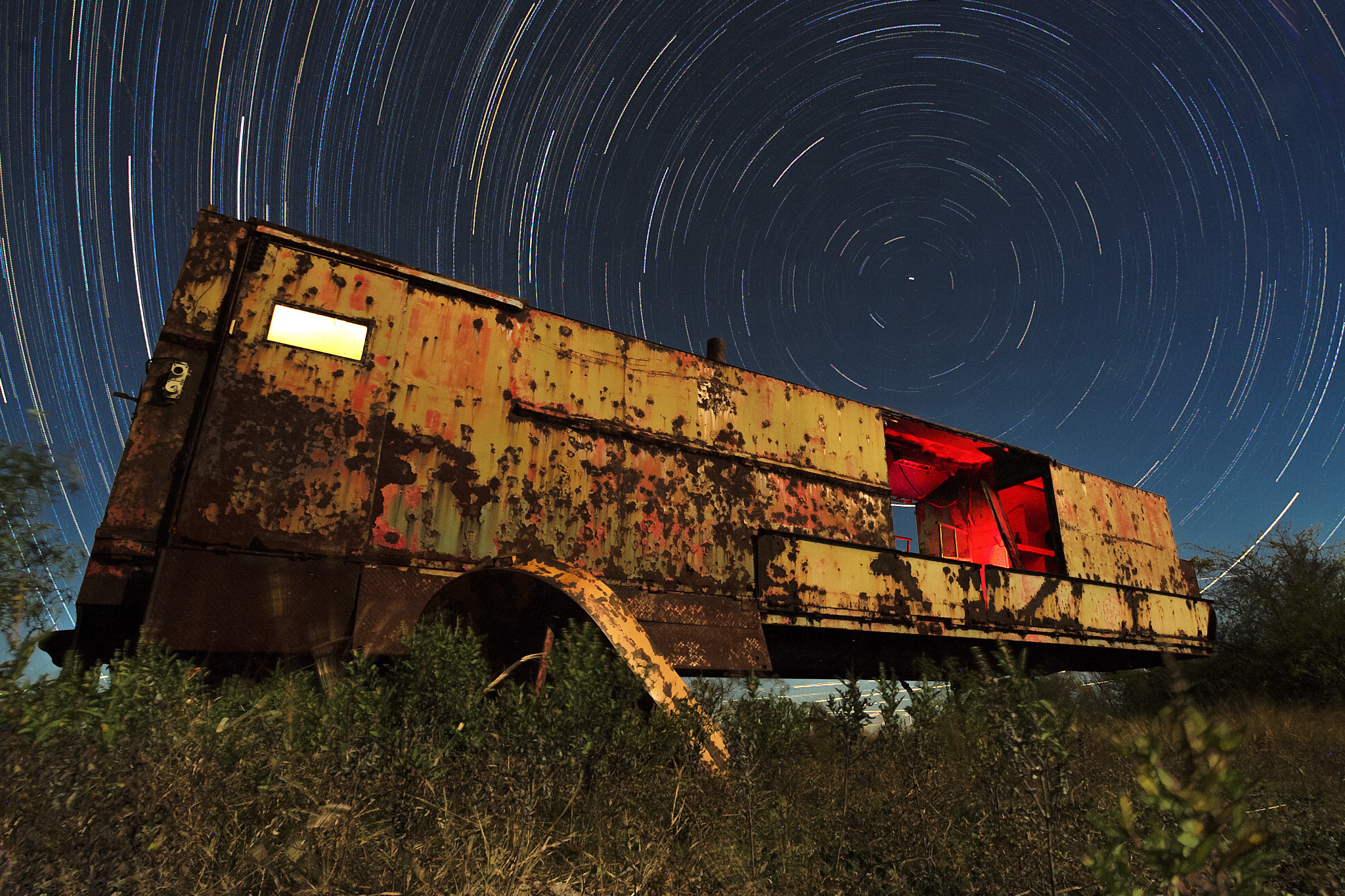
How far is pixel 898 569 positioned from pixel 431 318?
6667 millimetres

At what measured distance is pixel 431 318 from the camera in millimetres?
6711

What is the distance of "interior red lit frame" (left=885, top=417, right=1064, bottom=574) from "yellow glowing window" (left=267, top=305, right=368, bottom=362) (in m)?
8.21

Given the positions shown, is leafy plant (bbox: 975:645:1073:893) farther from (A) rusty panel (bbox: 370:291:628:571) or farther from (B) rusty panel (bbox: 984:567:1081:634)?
(B) rusty panel (bbox: 984:567:1081:634)

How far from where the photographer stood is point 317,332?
6.12 meters

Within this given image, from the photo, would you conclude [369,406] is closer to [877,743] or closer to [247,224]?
[247,224]

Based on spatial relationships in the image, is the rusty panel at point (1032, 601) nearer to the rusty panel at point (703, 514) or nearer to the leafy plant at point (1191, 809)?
the rusty panel at point (703, 514)

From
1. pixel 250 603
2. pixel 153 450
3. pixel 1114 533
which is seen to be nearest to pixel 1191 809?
pixel 250 603

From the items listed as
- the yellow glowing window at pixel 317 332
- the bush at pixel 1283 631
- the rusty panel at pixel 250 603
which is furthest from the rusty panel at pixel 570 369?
the bush at pixel 1283 631

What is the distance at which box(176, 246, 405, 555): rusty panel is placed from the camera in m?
5.35

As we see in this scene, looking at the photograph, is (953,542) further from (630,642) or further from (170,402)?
(170,402)

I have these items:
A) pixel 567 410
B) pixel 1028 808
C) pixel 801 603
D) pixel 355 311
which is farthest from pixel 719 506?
pixel 1028 808

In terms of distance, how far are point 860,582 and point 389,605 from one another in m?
5.67

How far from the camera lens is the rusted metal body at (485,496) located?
5.23 meters

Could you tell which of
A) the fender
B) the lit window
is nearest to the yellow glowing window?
the fender
